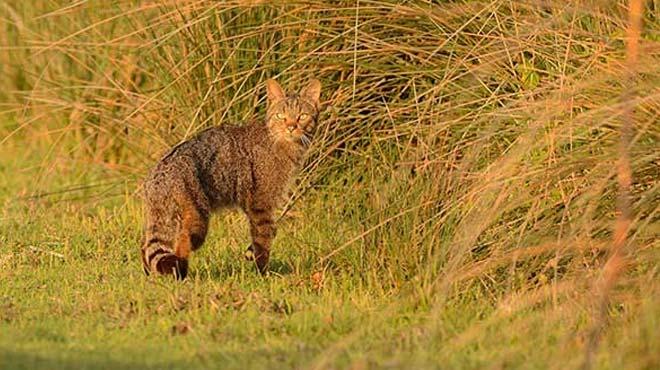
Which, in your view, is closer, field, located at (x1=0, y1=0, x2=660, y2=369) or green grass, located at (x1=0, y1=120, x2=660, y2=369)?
green grass, located at (x1=0, y1=120, x2=660, y2=369)

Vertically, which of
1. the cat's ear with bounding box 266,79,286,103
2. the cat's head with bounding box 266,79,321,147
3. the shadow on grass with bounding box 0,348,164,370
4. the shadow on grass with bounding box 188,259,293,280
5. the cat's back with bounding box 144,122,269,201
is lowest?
the shadow on grass with bounding box 0,348,164,370

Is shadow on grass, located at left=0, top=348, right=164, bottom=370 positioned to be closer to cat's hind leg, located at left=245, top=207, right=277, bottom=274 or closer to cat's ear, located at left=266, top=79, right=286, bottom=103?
cat's hind leg, located at left=245, top=207, right=277, bottom=274

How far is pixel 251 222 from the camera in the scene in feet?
26.7

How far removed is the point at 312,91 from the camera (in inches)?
322

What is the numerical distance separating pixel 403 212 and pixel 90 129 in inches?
178

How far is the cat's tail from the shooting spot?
297 inches

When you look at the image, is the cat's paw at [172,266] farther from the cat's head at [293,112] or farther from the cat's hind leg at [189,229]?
the cat's head at [293,112]

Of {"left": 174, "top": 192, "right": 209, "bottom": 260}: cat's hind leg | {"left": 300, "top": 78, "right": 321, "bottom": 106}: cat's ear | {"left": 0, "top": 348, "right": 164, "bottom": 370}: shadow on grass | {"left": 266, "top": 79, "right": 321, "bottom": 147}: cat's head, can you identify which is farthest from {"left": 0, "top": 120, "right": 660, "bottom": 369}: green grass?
{"left": 300, "top": 78, "right": 321, "bottom": 106}: cat's ear

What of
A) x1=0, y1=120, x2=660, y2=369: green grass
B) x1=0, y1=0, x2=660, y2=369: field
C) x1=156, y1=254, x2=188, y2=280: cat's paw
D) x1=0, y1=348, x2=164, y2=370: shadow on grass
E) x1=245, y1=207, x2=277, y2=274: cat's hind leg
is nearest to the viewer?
x1=0, y1=348, x2=164, y2=370: shadow on grass

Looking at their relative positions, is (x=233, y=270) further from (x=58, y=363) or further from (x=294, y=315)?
(x=58, y=363)

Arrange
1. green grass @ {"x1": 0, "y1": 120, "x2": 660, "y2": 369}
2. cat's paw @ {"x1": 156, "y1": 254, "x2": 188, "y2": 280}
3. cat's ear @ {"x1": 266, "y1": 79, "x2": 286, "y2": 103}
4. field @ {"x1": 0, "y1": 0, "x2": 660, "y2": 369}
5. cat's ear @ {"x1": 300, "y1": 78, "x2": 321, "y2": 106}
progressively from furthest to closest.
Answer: cat's ear @ {"x1": 266, "y1": 79, "x2": 286, "y2": 103}
cat's ear @ {"x1": 300, "y1": 78, "x2": 321, "y2": 106}
cat's paw @ {"x1": 156, "y1": 254, "x2": 188, "y2": 280}
field @ {"x1": 0, "y1": 0, "x2": 660, "y2": 369}
green grass @ {"x1": 0, "y1": 120, "x2": 660, "y2": 369}

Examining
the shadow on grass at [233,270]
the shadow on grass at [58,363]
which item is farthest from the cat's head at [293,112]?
the shadow on grass at [58,363]

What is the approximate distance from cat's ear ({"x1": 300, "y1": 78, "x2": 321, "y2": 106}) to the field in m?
0.19

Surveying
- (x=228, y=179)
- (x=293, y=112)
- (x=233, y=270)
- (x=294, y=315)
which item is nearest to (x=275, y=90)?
(x=293, y=112)
